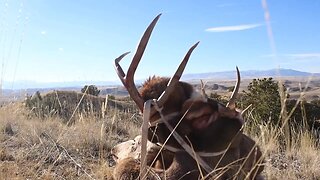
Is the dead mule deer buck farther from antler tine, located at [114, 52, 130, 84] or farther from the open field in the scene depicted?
the open field

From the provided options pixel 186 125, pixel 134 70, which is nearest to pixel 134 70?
pixel 134 70

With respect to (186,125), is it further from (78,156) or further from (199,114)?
(78,156)

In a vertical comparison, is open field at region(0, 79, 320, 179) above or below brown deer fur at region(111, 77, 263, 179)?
below

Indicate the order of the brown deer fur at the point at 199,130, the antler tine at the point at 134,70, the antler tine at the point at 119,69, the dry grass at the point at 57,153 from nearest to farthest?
1. the brown deer fur at the point at 199,130
2. the antler tine at the point at 134,70
3. the antler tine at the point at 119,69
4. the dry grass at the point at 57,153

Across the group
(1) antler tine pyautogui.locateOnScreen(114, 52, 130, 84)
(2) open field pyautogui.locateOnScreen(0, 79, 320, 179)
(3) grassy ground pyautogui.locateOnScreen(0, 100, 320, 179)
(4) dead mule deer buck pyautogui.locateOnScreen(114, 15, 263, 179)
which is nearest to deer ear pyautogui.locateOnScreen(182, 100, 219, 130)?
(4) dead mule deer buck pyautogui.locateOnScreen(114, 15, 263, 179)

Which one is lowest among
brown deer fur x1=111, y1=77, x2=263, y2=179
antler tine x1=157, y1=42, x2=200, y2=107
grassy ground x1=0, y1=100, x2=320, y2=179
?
grassy ground x1=0, y1=100, x2=320, y2=179

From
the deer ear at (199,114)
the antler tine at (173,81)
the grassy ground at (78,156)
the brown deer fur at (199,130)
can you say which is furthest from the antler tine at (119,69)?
the grassy ground at (78,156)

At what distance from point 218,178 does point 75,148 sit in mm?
3260

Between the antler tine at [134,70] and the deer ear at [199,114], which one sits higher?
the antler tine at [134,70]

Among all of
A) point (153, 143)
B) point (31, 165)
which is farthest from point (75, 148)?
point (153, 143)

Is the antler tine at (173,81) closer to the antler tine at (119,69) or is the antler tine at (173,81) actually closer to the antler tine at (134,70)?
the antler tine at (134,70)

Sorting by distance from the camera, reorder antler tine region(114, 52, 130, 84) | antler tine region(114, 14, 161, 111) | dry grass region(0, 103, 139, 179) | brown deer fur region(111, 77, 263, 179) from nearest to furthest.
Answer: brown deer fur region(111, 77, 263, 179) → antler tine region(114, 14, 161, 111) → antler tine region(114, 52, 130, 84) → dry grass region(0, 103, 139, 179)

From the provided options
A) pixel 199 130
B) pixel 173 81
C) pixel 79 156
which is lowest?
pixel 79 156

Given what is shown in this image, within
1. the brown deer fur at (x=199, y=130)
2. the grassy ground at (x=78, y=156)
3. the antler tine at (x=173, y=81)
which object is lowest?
the grassy ground at (x=78, y=156)
